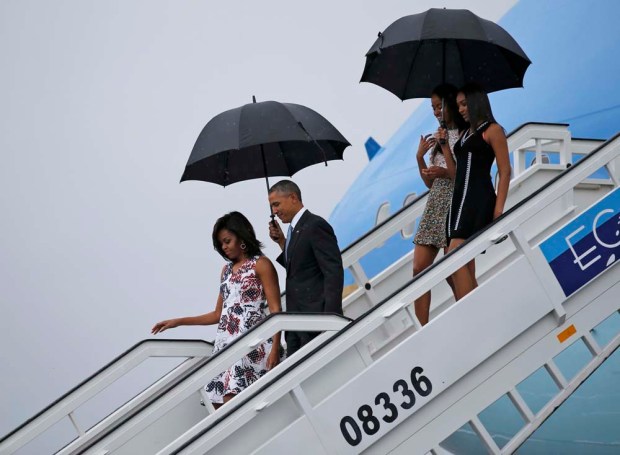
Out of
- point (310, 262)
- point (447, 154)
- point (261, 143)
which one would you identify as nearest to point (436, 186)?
point (447, 154)

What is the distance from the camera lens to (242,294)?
193 inches

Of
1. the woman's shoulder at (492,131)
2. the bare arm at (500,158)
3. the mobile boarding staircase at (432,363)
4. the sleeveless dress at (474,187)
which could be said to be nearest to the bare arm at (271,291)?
the mobile boarding staircase at (432,363)

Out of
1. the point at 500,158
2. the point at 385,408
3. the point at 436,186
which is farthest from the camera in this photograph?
the point at 436,186

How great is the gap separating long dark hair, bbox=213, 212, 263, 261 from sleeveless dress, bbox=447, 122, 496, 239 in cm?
107

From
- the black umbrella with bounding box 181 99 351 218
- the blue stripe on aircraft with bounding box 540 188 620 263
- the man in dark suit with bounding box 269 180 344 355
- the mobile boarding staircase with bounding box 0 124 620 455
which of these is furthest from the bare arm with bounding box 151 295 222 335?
the blue stripe on aircraft with bounding box 540 188 620 263

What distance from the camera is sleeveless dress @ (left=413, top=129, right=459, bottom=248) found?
4.98m

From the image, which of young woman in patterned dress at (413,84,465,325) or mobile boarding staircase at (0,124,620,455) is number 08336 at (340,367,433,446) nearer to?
mobile boarding staircase at (0,124,620,455)

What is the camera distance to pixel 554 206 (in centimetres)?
553

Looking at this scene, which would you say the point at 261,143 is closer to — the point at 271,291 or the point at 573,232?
the point at 271,291

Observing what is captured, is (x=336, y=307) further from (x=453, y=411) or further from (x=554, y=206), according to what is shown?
(x=554, y=206)

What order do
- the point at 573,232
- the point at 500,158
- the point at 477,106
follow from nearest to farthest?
1. the point at 573,232
2. the point at 500,158
3. the point at 477,106

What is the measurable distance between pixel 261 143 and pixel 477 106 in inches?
49.8

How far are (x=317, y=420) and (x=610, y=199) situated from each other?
5.42 ft

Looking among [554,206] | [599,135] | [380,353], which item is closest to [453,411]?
[380,353]
